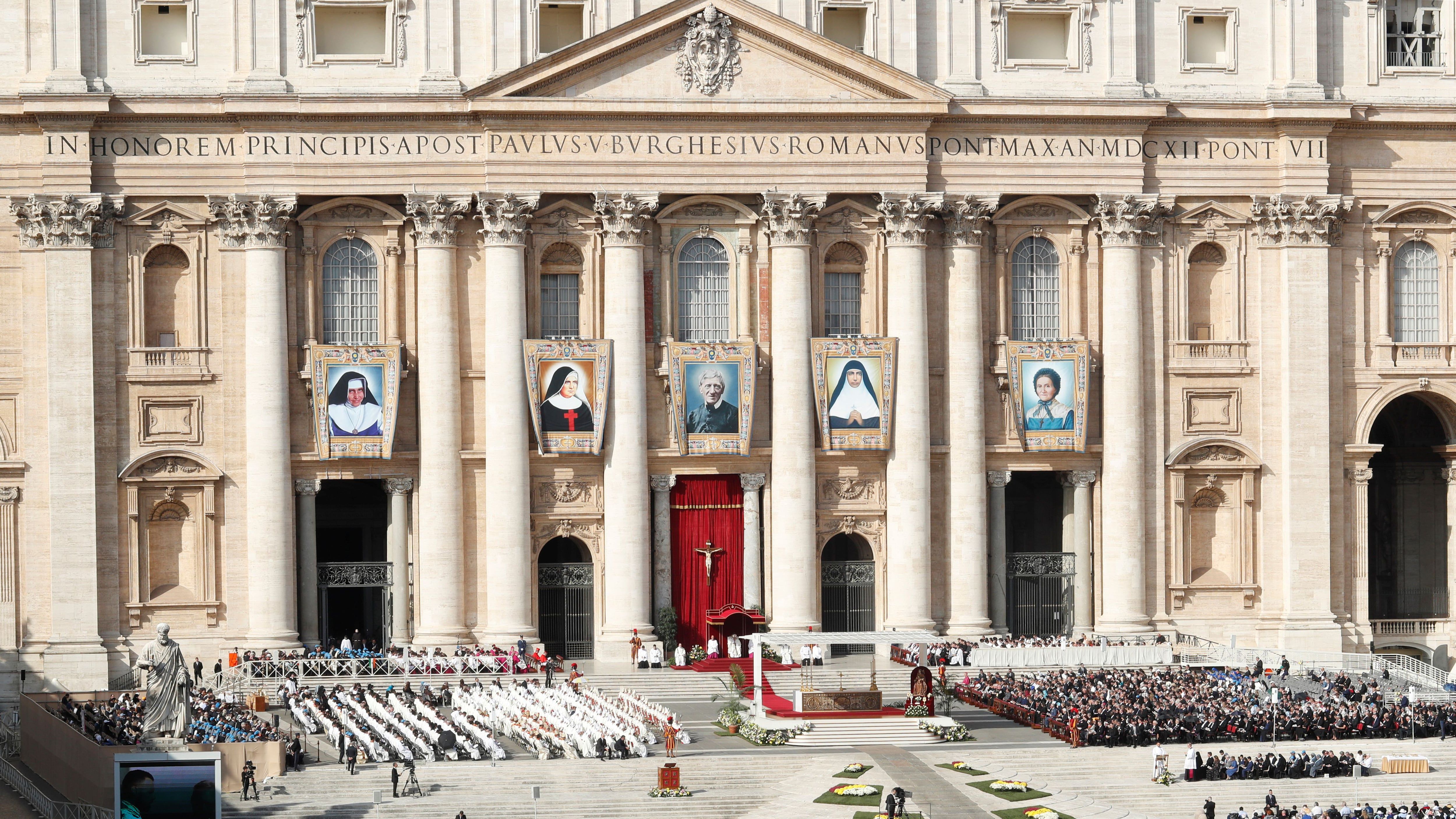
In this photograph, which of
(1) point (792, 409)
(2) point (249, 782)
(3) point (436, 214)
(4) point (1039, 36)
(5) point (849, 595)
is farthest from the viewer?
(4) point (1039, 36)

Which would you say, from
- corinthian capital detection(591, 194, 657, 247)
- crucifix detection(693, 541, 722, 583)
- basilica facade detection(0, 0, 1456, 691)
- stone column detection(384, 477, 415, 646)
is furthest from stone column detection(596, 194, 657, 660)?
stone column detection(384, 477, 415, 646)

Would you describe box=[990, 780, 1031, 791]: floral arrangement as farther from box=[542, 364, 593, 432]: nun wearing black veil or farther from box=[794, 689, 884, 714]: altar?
box=[542, 364, 593, 432]: nun wearing black veil

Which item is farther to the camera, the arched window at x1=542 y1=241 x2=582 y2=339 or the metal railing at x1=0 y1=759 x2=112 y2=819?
the arched window at x1=542 y1=241 x2=582 y2=339

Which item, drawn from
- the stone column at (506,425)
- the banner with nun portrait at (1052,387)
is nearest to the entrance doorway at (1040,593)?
the banner with nun portrait at (1052,387)

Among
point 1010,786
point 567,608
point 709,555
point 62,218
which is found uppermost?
point 62,218

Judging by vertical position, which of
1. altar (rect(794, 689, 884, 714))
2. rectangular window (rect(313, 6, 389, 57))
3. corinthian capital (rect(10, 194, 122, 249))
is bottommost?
altar (rect(794, 689, 884, 714))

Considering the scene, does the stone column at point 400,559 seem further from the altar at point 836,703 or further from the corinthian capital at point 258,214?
the altar at point 836,703

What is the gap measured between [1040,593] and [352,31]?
103ft

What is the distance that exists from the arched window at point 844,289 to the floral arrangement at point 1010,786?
2438 cm

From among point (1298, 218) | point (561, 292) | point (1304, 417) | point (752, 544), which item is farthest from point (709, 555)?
point (1298, 218)

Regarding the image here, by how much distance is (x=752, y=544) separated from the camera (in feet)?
244

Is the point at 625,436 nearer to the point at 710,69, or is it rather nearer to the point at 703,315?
the point at 703,315

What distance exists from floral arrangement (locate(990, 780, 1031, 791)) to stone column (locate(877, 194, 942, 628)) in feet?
62.7

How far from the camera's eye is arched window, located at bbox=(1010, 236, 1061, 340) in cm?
7638
